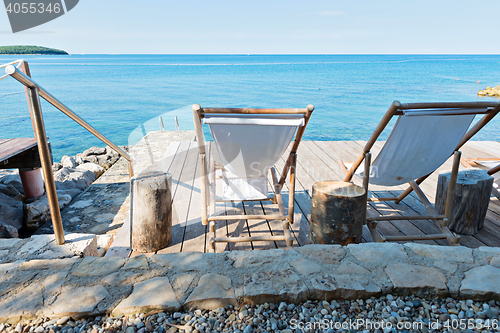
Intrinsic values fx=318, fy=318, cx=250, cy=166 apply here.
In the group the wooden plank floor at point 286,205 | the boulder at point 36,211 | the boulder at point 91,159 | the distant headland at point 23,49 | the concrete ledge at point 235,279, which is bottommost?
the boulder at point 91,159

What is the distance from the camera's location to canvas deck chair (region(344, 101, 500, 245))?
1.87 meters

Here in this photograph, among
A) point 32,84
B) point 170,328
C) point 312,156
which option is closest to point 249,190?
point 170,328

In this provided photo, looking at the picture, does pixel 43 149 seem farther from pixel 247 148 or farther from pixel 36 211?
pixel 36 211

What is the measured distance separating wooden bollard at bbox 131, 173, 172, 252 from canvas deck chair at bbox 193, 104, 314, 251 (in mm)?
262

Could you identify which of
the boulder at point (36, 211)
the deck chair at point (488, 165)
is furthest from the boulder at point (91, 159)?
the deck chair at point (488, 165)

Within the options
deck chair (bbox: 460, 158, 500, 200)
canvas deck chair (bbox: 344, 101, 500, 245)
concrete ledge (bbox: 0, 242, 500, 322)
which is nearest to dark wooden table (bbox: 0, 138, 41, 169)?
concrete ledge (bbox: 0, 242, 500, 322)

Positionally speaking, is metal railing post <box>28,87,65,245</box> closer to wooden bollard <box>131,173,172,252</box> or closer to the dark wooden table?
wooden bollard <box>131,173,172,252</box>

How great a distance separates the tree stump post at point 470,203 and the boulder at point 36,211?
162 inches

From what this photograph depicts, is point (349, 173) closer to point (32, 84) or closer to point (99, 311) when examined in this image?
point (99, 311)

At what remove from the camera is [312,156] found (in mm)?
4367

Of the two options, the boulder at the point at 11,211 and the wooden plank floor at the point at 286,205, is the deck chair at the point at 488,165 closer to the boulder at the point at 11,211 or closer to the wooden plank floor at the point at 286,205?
the wooden plank floor at the point at 286,205

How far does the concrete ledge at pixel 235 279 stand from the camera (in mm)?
1291

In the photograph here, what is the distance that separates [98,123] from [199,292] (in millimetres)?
15299

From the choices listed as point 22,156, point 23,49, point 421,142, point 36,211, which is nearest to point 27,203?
point 36,211
